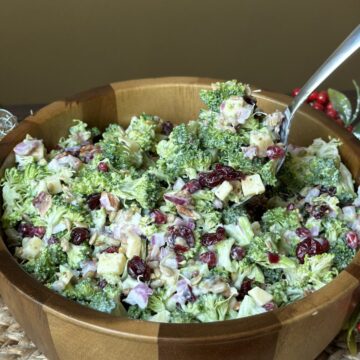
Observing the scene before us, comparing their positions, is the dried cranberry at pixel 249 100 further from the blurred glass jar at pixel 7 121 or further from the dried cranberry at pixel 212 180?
the blurred glass jar at pixel 7 121

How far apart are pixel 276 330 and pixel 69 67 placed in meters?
2.03

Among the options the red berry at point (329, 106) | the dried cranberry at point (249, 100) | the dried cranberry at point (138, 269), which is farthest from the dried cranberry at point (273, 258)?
the red berry at point (329, 106)

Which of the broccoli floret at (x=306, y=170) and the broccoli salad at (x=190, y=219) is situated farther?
the broccoli floret at (x=306, y=170)

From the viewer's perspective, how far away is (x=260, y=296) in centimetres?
108

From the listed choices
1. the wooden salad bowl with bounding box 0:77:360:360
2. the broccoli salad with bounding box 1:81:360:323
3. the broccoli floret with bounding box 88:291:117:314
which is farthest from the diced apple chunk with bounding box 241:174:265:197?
the broccoli floret with bounding box 88:291:117:314

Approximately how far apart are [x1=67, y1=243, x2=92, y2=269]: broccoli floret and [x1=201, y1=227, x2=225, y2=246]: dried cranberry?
0.71 ft

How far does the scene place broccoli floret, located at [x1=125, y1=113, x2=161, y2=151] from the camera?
143cm

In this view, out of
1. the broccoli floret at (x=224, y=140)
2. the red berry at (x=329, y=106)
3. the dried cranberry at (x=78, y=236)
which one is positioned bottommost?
the dried cranberry at (x=78, y=236)

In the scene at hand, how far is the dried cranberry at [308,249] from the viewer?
3.88 ft

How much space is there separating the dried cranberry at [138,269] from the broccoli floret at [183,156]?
0.22 m

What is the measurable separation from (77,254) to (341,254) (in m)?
0.49

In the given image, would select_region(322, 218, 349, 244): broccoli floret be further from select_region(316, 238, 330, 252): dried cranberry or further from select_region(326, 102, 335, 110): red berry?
select_region(326, 102, 335, 110): red berry

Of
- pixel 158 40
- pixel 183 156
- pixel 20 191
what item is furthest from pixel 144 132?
pixel 158 40

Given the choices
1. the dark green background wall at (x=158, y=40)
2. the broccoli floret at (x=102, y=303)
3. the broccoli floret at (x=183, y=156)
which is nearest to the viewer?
the broccoli floret at (x=102, y=303)
